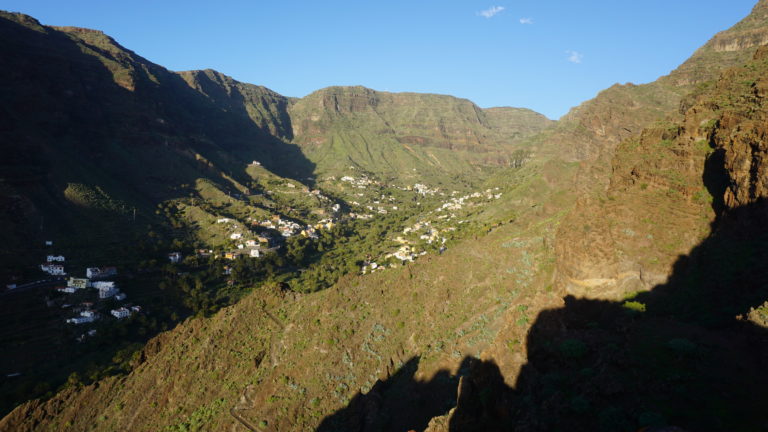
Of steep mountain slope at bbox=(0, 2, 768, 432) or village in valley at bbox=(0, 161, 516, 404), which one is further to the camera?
village in valley at bbox=(0, 161, 516, 404)

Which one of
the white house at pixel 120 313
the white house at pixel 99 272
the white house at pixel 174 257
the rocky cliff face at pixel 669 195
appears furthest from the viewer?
the white house at pixel 174 257

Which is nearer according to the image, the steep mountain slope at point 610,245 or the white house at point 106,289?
the steep mountain slope at point 610,245

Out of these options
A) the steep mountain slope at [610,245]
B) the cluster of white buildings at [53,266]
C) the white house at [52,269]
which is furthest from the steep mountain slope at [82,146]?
the steep mountain slope at [610,245]

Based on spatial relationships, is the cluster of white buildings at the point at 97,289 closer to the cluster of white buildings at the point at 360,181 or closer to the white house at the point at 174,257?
the white house at the point at 174,257

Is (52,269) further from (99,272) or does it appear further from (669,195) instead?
→ (669,195)

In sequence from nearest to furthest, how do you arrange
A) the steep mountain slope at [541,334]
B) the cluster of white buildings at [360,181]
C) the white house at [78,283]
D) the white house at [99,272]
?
the steep mountain slope at [541,334] → the white house at [78,283] → the white house at [99,272] → the cluster of white buildings at [360,181]

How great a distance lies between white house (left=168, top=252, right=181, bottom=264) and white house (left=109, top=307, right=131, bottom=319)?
51.8ft

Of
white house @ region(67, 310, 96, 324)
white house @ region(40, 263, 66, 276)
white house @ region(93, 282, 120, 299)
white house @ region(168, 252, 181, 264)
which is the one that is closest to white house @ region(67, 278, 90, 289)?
white house @ region(93, 282, 120, 299)

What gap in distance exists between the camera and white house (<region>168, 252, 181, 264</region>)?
2495 inches

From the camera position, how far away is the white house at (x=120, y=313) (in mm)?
46969

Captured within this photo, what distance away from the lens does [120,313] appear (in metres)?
47.3

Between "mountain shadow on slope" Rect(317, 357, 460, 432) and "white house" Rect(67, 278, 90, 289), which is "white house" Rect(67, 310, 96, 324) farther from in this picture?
"mountain shadow on slope" Rect(317, 357, 460, 432)

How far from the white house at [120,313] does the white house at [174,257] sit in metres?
15.8

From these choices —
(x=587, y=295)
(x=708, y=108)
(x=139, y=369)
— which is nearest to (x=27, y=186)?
(x=139, y=369)
